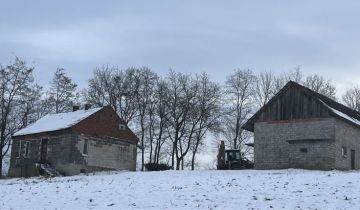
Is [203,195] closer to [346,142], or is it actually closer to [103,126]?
[346,142]

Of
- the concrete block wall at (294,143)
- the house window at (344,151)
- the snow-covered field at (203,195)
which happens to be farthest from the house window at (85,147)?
the house window at (344,151)

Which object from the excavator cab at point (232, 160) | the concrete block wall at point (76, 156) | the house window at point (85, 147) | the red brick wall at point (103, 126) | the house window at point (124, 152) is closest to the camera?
the excavator cab at point (232, 160)

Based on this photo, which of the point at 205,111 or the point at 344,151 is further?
the point at 205,111

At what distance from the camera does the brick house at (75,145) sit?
4978 cm

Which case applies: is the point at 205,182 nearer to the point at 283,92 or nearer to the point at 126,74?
the point at 283,92

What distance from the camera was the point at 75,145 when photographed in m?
49.8

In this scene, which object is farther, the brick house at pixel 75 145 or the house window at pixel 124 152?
the house window at pixel 124 152

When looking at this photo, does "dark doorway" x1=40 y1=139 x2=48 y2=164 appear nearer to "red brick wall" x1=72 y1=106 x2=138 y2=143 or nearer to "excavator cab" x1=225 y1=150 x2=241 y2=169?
"red brick wall" x1=72 y1=106 x2=138 y2=143

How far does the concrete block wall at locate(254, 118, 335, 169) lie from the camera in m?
41.0

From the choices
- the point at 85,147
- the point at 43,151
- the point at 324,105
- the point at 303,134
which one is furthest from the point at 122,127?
the point at 324,105

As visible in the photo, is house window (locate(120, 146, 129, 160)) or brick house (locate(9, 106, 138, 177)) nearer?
brick house (locate(9, 106, 138, 177))

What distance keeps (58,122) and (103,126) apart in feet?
14.7

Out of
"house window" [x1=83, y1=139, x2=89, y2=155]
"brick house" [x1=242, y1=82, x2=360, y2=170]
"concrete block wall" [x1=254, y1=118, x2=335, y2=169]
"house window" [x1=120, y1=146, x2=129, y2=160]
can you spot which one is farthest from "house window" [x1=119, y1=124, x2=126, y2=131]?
"concrete block wall" [x1=254, y1=118, x2=335, y2=169]

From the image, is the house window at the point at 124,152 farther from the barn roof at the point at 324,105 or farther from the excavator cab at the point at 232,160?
the barn roof at the point at 324,105
